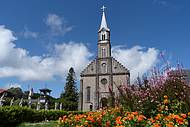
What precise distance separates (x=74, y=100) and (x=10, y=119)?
151ft

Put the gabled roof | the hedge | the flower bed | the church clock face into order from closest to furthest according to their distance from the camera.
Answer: the flower bed → the hedge → the church clock face → the gabled roof

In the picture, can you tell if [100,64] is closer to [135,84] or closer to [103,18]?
[103,18]

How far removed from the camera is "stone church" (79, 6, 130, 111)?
160 ft

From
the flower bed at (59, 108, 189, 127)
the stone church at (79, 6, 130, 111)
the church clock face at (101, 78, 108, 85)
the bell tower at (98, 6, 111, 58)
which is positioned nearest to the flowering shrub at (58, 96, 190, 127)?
the flower bed at (59, 108, 189, 127)

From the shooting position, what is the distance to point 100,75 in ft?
167

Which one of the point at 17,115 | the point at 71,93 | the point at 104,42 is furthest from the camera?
the point at 71,93

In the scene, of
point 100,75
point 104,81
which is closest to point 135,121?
point 104,81

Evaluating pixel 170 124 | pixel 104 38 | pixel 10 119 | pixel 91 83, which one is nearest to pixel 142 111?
pixel 170 124

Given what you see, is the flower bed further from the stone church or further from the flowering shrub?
the stone church

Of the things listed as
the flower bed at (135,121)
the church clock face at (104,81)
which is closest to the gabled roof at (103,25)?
the church clock face at (104,81)

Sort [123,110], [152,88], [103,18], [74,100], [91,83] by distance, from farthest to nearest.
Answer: [74,100], [103,18], [91,83], [123,110], [152,88]

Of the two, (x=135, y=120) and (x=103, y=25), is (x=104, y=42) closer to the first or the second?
(x=103, y=25)

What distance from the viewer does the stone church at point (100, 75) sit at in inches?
1923

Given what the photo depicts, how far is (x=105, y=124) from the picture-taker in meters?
5.33
